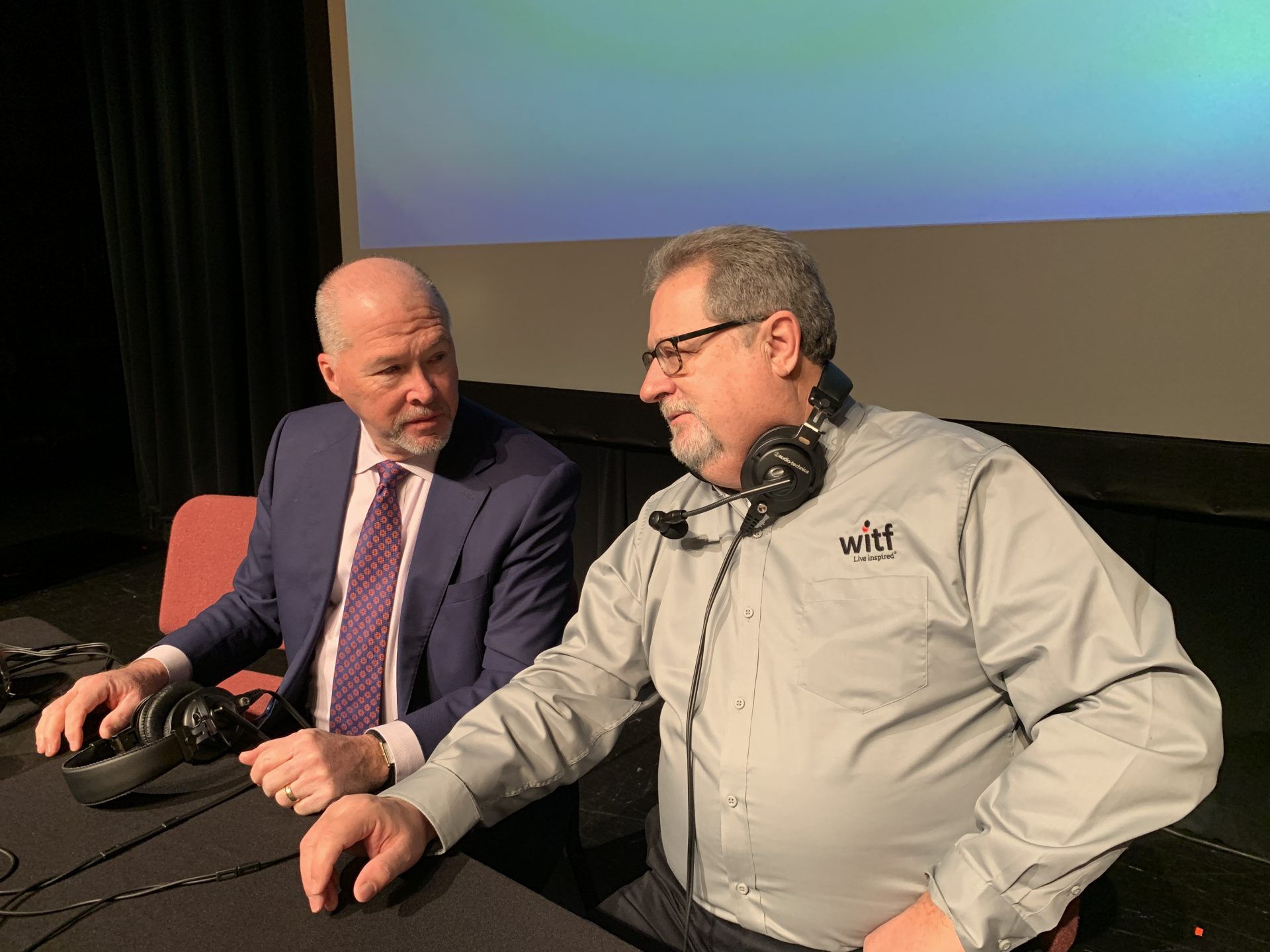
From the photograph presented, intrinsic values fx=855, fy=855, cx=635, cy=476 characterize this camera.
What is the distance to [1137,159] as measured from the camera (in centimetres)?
202

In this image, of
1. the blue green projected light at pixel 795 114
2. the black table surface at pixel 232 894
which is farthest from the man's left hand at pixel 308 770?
the blue green projected light at pixel 795 114

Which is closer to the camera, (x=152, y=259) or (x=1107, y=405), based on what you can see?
(x=1107, y=405)

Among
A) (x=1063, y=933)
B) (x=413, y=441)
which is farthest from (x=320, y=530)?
(x=1063, y=933)

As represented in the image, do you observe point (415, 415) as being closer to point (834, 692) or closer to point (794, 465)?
point (794, 465)

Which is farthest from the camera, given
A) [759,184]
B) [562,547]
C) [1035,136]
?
[759,184]

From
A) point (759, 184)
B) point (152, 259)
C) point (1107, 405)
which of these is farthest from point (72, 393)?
point (1107, 405)

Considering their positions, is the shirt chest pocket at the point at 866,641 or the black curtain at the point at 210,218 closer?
the shirt chest pocket at the point at 866,641

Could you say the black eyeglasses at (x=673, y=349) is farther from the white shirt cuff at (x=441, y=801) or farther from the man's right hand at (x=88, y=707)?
the man's right hand at (x=88, y=707)

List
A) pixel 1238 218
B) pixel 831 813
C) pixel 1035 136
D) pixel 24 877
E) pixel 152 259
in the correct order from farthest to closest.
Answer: pixel 152 259, pixel 1035 136, pixel 1238 218, pixel 831 813, pixel 24 877

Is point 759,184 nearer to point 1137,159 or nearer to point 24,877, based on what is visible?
point 1137,159

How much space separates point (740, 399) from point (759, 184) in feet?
5.26

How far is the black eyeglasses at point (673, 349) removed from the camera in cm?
121

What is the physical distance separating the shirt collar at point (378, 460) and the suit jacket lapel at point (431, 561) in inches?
2.3

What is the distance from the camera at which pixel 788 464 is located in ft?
3.80
